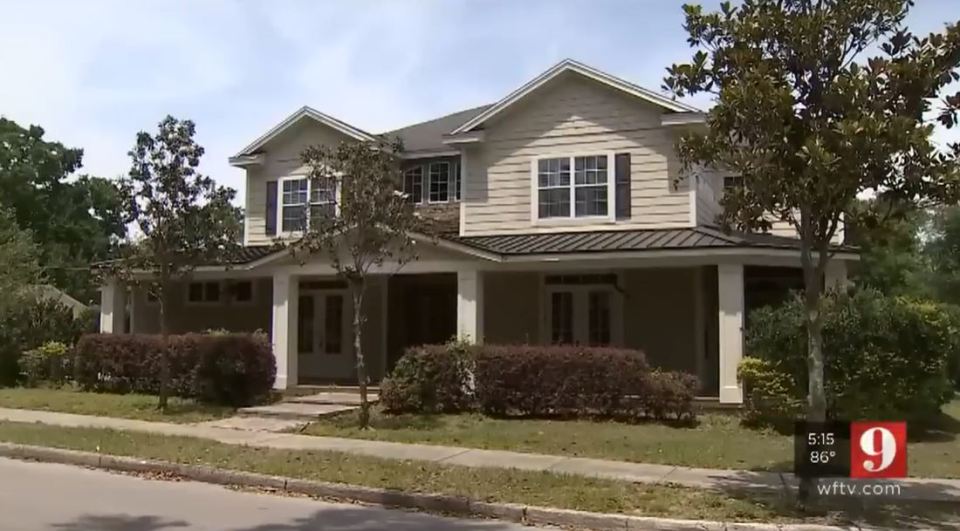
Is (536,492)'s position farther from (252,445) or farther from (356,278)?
(356,278)

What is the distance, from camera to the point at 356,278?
15266 mm

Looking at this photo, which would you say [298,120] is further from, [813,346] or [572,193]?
[813,346]

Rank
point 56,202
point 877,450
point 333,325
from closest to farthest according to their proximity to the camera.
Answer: point 877,450
point 333,325
point 56,202

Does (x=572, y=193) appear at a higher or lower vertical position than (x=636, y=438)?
higher

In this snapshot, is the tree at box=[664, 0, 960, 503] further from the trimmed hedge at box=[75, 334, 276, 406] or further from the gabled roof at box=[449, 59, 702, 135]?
the trimmed hedge at box=[75, 334, 276, 406]

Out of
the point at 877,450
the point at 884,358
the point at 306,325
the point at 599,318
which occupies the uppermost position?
the point at 599,318

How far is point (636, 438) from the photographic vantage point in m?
13.7

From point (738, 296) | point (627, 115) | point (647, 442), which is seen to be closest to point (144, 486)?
point (647, 442)

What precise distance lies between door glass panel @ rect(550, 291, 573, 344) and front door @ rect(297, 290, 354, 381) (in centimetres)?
517

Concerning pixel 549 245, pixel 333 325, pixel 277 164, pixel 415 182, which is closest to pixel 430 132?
pixel 415 182

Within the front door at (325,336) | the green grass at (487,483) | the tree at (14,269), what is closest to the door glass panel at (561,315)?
the front door at (325,336)

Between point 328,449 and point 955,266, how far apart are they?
24.6 m

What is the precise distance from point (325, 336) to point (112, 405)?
5.88 meters

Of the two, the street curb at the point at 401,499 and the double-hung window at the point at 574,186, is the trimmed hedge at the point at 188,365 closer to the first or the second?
the street curb at the point at 401,499
